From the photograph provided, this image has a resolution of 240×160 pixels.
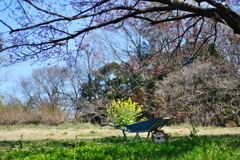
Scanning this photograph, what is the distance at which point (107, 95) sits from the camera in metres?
20.2

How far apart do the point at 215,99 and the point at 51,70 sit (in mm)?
14231

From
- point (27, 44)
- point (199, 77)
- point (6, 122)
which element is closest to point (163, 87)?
point (199, 77)

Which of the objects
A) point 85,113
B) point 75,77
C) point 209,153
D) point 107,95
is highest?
point 75,77

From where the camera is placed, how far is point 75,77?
70.0 feet

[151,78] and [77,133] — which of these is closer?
[77,133]

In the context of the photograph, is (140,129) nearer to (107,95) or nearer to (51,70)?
(107,95)

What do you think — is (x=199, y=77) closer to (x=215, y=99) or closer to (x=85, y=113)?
(x=215, y=99)

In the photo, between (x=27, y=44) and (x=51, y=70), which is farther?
(x=51, y=70)

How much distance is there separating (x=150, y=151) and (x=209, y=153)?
0.84 metres

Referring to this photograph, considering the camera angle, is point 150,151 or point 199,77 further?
point 199,77

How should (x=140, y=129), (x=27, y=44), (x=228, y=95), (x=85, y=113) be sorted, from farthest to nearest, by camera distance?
1. (x=85, y=113)
2. (x=228, y=95)
3. (x=27, y=44)
4. (x=140, y=129)

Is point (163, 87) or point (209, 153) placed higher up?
point (163, 87)

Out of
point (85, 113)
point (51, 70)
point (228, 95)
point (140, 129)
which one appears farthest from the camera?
point (51, 70)

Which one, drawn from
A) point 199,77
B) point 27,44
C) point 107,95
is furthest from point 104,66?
point 27,44
